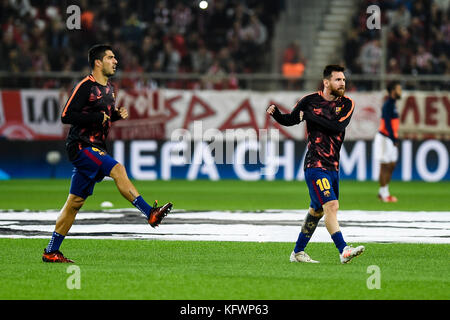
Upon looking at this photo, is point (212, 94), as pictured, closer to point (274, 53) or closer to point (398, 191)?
point (274, 53)

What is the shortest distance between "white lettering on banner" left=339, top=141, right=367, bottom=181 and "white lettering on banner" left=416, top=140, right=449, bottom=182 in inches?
52.8

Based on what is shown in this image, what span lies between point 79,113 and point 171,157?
14951 millimetres

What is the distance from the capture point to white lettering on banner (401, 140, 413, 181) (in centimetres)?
2495

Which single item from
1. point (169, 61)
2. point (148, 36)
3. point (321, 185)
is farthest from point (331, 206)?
point (148, 36)

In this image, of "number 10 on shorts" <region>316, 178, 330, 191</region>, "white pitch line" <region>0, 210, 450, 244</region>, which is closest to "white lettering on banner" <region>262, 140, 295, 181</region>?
"white pitch line" <region>0, 210, 450, 244</region>

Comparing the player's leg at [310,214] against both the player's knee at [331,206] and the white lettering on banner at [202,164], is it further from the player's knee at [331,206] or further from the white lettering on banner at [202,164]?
the white lettering on banner at [202,164]

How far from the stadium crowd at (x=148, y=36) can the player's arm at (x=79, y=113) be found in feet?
52.5

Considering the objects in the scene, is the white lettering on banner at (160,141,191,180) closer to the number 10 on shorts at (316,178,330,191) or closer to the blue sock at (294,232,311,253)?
the blue sock at (294,232,311,253)

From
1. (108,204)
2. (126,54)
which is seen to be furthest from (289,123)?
(126,54)

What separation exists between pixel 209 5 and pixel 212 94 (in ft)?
14.6

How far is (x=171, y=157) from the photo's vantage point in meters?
25.1

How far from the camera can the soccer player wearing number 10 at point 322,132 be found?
1019 centimetres

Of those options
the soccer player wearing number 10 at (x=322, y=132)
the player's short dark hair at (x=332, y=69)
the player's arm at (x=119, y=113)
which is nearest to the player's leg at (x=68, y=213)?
the player's arm at (x=119, y=113)

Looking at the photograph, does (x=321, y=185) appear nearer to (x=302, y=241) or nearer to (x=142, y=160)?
(x=302, y=241)
